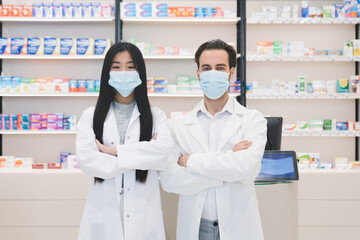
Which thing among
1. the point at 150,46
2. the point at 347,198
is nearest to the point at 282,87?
the point at 347,198

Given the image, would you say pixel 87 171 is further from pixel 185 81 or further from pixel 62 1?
pixel 62 1

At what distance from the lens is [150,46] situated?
17.0 ft

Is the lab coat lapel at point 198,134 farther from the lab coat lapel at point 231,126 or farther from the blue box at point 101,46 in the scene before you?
the blue box at point 101,46

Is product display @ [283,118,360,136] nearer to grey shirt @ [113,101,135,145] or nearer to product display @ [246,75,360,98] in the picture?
product display @ [246,75,360,98]

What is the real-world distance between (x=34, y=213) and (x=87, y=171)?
240 cm

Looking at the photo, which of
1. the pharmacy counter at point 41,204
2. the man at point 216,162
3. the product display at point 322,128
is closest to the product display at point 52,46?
the pharmacy counter at point 41,204

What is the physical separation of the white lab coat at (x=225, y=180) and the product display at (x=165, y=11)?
306 centimetres

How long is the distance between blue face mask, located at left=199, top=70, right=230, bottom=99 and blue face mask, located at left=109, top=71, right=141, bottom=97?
345mm

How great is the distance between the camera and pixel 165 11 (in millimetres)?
4770

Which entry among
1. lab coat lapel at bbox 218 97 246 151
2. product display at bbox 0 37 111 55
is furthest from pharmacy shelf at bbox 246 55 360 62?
lab coat lapel at bbox 218 97 246 151

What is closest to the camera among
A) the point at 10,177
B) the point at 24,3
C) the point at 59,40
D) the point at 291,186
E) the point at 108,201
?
the point at 108,201

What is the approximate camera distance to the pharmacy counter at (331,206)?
3.97m

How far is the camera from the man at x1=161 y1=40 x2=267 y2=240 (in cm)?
183

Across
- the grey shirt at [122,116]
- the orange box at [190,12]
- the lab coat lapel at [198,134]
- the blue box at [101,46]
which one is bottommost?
the lab coat lapel at [198,134]
